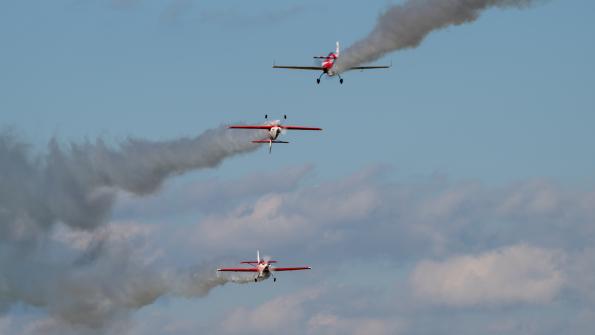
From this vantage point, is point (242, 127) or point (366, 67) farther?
point (242, 127)

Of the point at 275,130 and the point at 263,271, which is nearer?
the point at 275,130

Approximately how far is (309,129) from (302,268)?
19.1 m

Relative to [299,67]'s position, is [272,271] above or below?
below

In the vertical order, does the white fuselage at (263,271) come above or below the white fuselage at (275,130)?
below

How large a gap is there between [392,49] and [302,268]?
4457 cm

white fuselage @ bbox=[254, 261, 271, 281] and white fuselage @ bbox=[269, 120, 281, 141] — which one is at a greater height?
white fuselage @ bbox=[269, 120, 281, 141]

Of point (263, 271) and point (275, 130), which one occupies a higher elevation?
point (275, 130)

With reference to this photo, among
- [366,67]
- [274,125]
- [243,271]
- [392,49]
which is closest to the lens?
[392,49]

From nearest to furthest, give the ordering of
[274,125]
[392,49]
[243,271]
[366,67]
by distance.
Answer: [392,49]
[366,67]
[274,125]
[243,271]

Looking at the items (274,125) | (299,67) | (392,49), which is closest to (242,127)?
(274,125)

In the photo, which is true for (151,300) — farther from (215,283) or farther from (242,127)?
(242,127)

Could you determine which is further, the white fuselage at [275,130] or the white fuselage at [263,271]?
the white fuselage at [263,271]

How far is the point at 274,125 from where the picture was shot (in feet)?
455

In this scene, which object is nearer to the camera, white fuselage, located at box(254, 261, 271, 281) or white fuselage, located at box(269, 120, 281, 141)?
white fuselage, located at box(269, 120, 281, 141)
